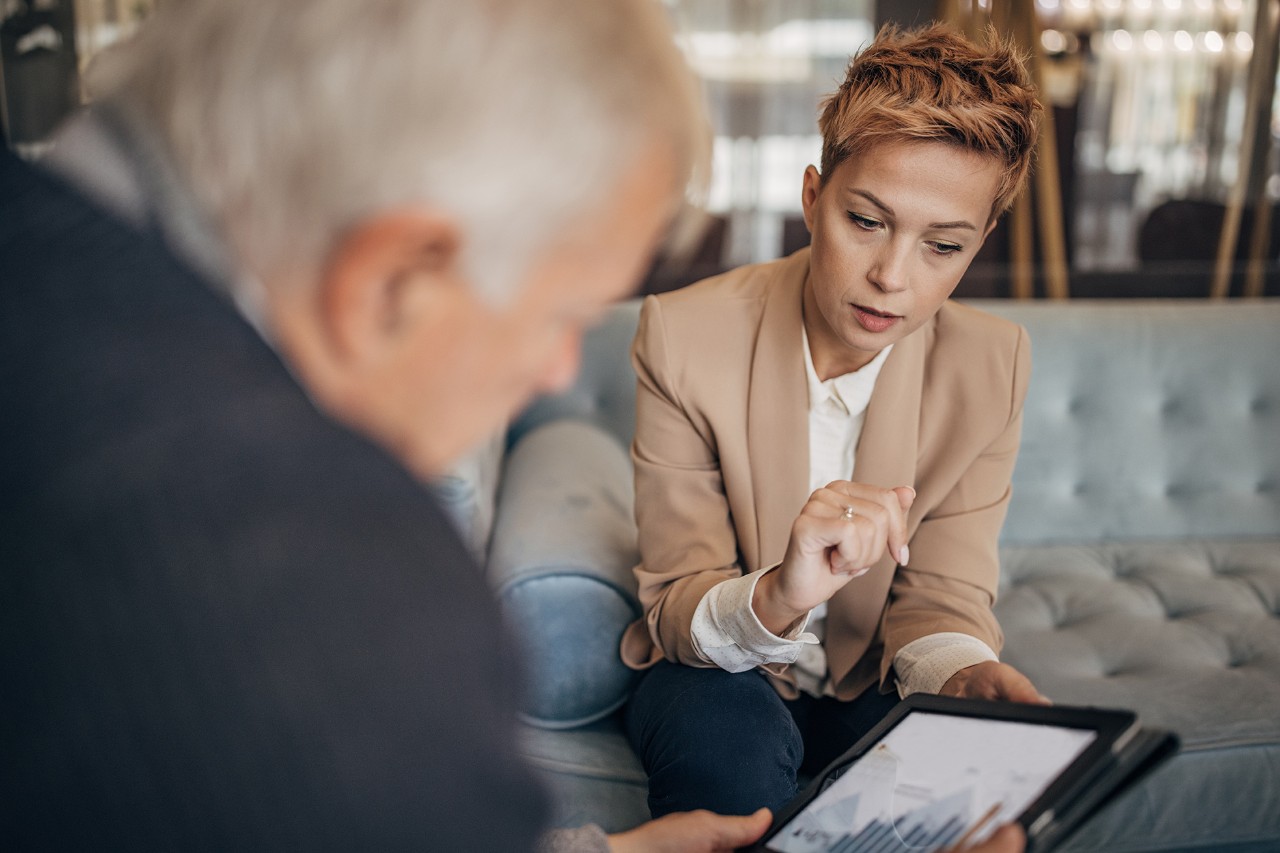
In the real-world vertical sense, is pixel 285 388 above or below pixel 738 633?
above

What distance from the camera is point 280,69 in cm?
49

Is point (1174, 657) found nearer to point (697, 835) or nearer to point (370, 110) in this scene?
point (697, 835)

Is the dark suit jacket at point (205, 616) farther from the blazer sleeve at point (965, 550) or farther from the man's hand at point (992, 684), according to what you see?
the blazer sleeve at point (965, 550)

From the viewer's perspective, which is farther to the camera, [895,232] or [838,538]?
[895,232]

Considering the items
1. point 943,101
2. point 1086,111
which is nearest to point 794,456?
point 943,101

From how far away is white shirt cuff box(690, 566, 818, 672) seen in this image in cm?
114

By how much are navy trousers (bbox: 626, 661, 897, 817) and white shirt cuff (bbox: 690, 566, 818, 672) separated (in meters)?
0.04

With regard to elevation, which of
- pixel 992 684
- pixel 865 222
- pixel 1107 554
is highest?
pixel 865 222

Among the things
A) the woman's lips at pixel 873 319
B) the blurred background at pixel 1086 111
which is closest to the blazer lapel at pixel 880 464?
the woman's lips at pixel 873 319

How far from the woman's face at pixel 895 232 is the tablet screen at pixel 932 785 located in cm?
47

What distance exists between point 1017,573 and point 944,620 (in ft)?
2.56

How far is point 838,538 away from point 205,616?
0.68 metres

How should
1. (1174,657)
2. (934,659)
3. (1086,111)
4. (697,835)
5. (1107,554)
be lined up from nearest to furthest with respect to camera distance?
(697,835), (934,659), (1174,657), (1107,554), (1086,111)

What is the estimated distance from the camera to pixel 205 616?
0.43 m
